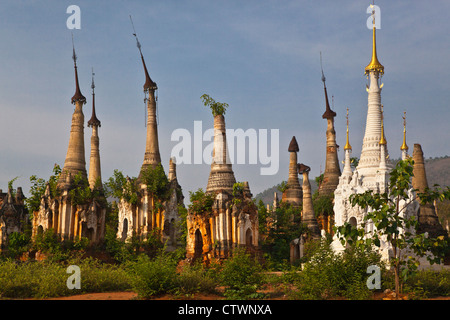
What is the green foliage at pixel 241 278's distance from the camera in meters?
21.4

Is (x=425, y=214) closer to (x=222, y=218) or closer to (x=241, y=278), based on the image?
(x=222, y=218)

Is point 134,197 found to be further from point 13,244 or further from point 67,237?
point 13,244

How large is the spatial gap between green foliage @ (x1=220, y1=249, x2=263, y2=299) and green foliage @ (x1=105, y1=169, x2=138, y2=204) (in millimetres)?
14962

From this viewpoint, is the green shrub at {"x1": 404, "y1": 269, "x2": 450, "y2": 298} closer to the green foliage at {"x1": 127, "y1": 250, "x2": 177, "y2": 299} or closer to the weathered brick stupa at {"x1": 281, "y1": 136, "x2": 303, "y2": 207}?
the green foliage at {"x1": 127, "y1": 250, "x2": 177, "y2": 299}

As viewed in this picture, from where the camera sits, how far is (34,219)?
35938 mm

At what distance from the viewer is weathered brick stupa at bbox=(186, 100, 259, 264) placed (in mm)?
29873

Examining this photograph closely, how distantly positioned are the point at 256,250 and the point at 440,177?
386 ft

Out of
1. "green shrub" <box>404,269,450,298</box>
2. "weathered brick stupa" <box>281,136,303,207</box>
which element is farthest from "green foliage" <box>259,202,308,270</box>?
"green shrub" <box>404,269,450,298</box>

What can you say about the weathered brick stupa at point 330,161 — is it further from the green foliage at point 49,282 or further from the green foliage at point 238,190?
the green foliage at point 49,282

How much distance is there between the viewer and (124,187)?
3712 cm

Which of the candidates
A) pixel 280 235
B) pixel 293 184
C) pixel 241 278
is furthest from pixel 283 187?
pixel 241 278
